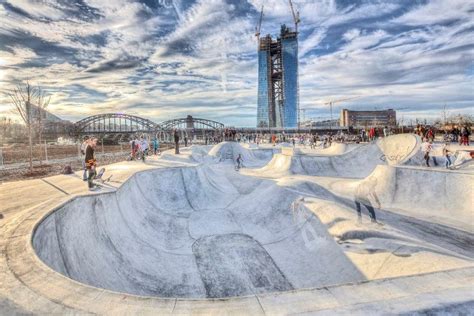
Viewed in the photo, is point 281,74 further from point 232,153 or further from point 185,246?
point 185,246

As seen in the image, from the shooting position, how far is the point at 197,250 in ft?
33.0

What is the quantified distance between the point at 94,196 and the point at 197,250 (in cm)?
398

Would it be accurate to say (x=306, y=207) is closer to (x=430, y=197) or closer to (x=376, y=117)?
(x=430, y=197)

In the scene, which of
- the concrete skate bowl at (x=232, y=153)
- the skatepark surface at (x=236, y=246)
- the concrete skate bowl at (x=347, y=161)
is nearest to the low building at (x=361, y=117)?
the concrete skate bowl at (x=232, y=153)

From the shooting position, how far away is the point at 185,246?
10.4m

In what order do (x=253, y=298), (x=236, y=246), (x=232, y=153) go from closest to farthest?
1. (x=253, y=298)
2. (x=236, y=246)
3. (x=232, y=153)

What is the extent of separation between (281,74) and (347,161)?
363ft

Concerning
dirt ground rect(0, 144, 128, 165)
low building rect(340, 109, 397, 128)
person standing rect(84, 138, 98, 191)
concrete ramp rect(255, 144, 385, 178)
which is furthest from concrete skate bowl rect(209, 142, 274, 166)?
low building rect(340, 109, 397, 128)

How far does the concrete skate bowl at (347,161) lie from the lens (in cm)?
2192

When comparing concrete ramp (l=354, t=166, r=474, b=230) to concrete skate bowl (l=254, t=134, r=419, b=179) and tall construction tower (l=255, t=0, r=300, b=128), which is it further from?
tall construction tower (l=255, t=0, r=300, b=128)

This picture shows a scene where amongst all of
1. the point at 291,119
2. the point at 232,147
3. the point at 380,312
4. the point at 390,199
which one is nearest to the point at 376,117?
the point at 291,119

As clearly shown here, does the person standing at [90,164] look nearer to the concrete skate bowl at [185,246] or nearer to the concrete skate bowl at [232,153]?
the concrete skate bowl at [185,246]

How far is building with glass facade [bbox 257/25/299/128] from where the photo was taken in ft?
412

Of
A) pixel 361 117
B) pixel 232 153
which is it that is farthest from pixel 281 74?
pixel 232 153
